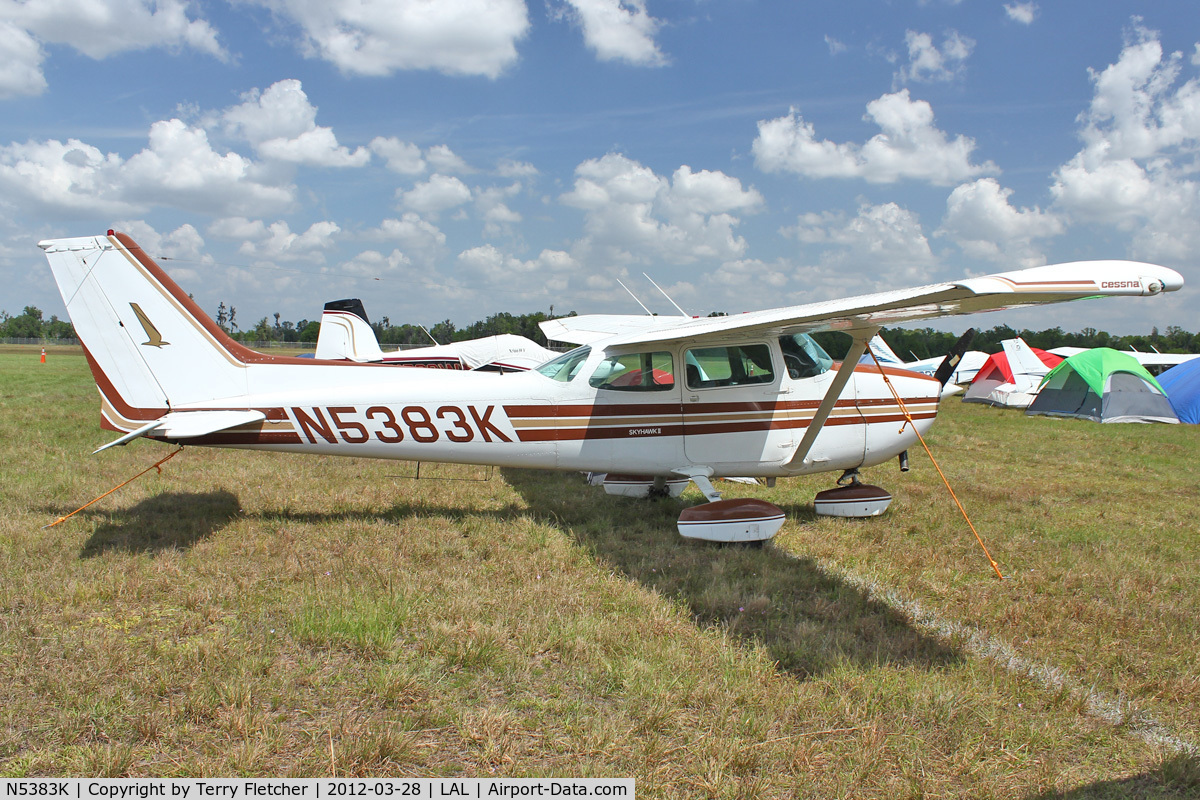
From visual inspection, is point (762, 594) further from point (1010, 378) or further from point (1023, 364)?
point (1023, 364)

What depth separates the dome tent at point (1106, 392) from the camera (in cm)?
1603

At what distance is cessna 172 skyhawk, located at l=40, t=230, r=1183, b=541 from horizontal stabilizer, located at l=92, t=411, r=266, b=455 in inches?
0.7

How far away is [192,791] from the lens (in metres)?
2.51

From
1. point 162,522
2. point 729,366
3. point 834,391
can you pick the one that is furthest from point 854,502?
point 162,522

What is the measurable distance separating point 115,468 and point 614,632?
778 centimetres

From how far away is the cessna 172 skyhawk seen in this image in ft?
18.1

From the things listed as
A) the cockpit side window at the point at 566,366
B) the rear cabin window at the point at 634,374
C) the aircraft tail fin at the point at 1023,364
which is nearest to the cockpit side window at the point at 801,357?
the rear cabin window at the point at 634,374

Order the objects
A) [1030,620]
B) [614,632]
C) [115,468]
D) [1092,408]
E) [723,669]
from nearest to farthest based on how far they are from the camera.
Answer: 1. [723,669]
2. [614,632]
3. [1030,620]
4. [115,468]
5. [1092,408]

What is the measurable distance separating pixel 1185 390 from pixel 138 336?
21.6 meters

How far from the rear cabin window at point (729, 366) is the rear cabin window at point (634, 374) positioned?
0.21m

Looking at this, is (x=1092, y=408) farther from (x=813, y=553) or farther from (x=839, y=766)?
(x=839, y=766)

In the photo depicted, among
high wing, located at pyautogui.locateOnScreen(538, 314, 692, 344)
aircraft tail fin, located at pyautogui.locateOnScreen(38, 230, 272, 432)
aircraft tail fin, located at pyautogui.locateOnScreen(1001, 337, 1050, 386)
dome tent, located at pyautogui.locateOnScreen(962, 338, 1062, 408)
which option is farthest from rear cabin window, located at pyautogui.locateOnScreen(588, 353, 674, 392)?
aircraft tail fin, located at pyautogui.locateOnScreen(1001, 337, 1050, 386)

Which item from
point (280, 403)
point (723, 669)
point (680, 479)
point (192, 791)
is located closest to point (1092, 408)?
point (680, 479)

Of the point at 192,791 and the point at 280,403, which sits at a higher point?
the point at 280,403
